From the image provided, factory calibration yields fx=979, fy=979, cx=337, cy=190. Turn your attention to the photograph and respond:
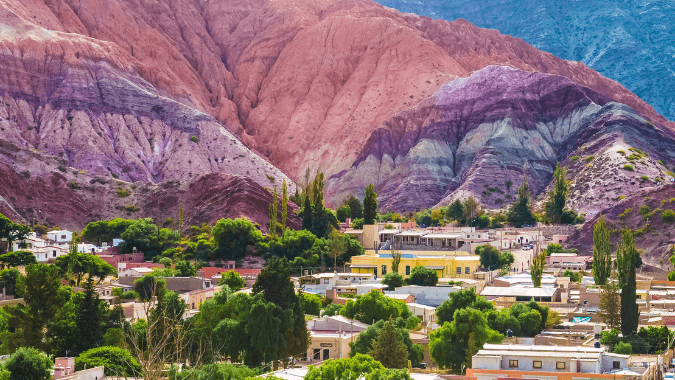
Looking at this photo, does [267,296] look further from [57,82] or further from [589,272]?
[57,82]

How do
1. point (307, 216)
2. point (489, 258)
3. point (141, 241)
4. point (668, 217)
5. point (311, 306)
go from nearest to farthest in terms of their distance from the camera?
point (311, 306) < point (489, 258) < point (141, 241) < point (307, 216) < point (668, 217)

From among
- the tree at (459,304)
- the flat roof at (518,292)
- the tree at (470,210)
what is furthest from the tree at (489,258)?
the tree at (470,210)

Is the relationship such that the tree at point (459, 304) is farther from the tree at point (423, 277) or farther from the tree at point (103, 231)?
the tree at point (103, 231)

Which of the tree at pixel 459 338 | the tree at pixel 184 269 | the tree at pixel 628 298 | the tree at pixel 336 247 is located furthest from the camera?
the tree at pixel 336 247

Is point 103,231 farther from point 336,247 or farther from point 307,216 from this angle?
point 336,247

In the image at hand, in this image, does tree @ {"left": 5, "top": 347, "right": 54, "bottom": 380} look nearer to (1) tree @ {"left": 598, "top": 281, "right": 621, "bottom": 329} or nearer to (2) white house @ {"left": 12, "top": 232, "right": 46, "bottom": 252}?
(1) tree @ {"left": 598, "top": 281, "right": 621, "bottom": 329}

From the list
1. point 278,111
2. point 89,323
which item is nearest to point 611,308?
point 89,323

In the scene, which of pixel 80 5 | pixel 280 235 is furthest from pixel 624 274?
pixel 80 5
